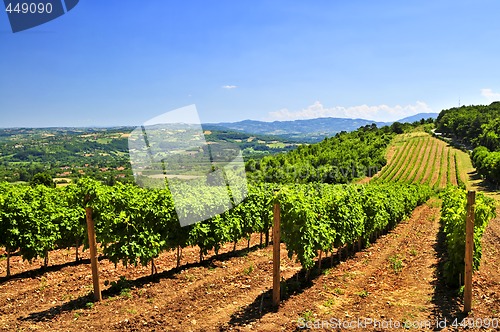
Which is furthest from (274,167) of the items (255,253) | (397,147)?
(255,253)

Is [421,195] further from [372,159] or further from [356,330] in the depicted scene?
[372,159]

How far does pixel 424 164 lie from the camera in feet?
302

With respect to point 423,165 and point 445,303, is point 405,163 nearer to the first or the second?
point 423,165

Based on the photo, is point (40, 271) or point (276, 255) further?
point (40, 271)

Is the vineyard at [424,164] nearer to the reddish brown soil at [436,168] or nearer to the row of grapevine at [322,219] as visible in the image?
the reddish brown soil at [436,168]

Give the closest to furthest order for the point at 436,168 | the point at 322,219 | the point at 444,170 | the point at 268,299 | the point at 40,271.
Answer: the point at 268,299, the point at 322,219, the point at 40,271, the point at 444,170, the point at 436,168

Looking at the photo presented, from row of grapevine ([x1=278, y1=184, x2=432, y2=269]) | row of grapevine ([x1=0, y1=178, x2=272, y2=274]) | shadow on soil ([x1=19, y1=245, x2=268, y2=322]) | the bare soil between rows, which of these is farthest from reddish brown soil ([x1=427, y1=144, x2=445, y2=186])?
shadow on soil ([x1=19, y1=245, x2=268, y2=322])

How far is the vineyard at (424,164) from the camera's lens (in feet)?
254

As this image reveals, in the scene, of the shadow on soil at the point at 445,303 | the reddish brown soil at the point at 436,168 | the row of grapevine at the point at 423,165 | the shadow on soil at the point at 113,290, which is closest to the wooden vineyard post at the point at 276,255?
the shadow on soil at the point at 445,303

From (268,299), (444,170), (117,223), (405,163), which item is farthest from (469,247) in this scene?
(405,163)

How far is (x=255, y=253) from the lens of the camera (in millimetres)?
16156

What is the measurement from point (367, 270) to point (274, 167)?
8520 centimetres

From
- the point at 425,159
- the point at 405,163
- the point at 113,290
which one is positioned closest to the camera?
the point at 113,290

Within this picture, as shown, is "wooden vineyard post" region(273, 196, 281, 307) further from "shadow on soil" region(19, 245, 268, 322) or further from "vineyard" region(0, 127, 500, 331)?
"shadow on soil" region(19, 245, 268, 322)
